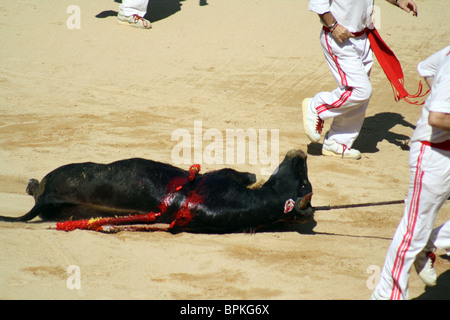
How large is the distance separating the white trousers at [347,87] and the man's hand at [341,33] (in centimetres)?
9

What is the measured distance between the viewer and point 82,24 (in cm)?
976

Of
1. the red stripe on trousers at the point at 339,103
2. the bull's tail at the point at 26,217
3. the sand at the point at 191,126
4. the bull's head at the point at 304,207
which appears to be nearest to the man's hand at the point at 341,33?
the red stripe on trousers at the point at 339,103

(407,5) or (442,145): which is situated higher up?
(407,5)

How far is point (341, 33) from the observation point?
5133 mm

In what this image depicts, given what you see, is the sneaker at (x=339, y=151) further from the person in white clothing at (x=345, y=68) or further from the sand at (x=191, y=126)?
the sand at (x=191, y=126)

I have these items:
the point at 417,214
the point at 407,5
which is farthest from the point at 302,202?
the point at 407,5

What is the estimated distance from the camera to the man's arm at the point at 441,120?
269cm

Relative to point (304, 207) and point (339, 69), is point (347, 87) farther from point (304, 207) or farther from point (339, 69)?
point (304, 207)

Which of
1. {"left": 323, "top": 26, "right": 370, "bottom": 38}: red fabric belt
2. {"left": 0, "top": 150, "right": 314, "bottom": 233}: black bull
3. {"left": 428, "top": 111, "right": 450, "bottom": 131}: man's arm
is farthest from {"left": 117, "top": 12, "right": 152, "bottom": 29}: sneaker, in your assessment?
{"left": 428, "top": 111, "right": 450, "bottom": 131}: man's arm

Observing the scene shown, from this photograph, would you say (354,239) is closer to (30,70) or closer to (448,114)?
(448,114)

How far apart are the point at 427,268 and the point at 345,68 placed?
263 cm

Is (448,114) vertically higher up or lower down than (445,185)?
higher up
